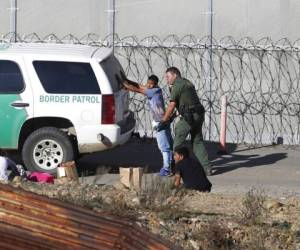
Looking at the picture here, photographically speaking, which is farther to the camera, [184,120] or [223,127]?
[223,127]

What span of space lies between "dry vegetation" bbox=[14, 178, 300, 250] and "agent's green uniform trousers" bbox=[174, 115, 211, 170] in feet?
13.2

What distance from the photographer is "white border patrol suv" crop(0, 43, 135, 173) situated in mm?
12898

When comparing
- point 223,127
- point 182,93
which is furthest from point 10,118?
point 223,127

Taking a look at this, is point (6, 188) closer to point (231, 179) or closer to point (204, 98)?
point (231, 179)

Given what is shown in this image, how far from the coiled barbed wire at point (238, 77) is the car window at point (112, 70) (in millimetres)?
3758

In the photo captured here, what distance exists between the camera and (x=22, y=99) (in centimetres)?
1291

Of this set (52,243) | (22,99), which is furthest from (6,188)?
(22,99)

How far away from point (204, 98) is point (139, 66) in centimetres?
140

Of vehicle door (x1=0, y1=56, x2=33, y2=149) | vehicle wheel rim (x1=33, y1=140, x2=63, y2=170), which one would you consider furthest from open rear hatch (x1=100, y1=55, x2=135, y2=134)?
vehicle door (x1=0, y1=56, x2=33, y2=149)

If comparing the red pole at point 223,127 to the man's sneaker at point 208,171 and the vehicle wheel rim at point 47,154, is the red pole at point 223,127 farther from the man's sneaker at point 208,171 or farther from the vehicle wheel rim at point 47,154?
the vehicle wheel rim at point 47,154

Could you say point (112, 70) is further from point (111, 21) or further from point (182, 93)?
point (111, 21)

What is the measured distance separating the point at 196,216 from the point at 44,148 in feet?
17.6

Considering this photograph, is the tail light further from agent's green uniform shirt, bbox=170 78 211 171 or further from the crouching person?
the crouching person

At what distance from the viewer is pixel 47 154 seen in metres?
13.0
